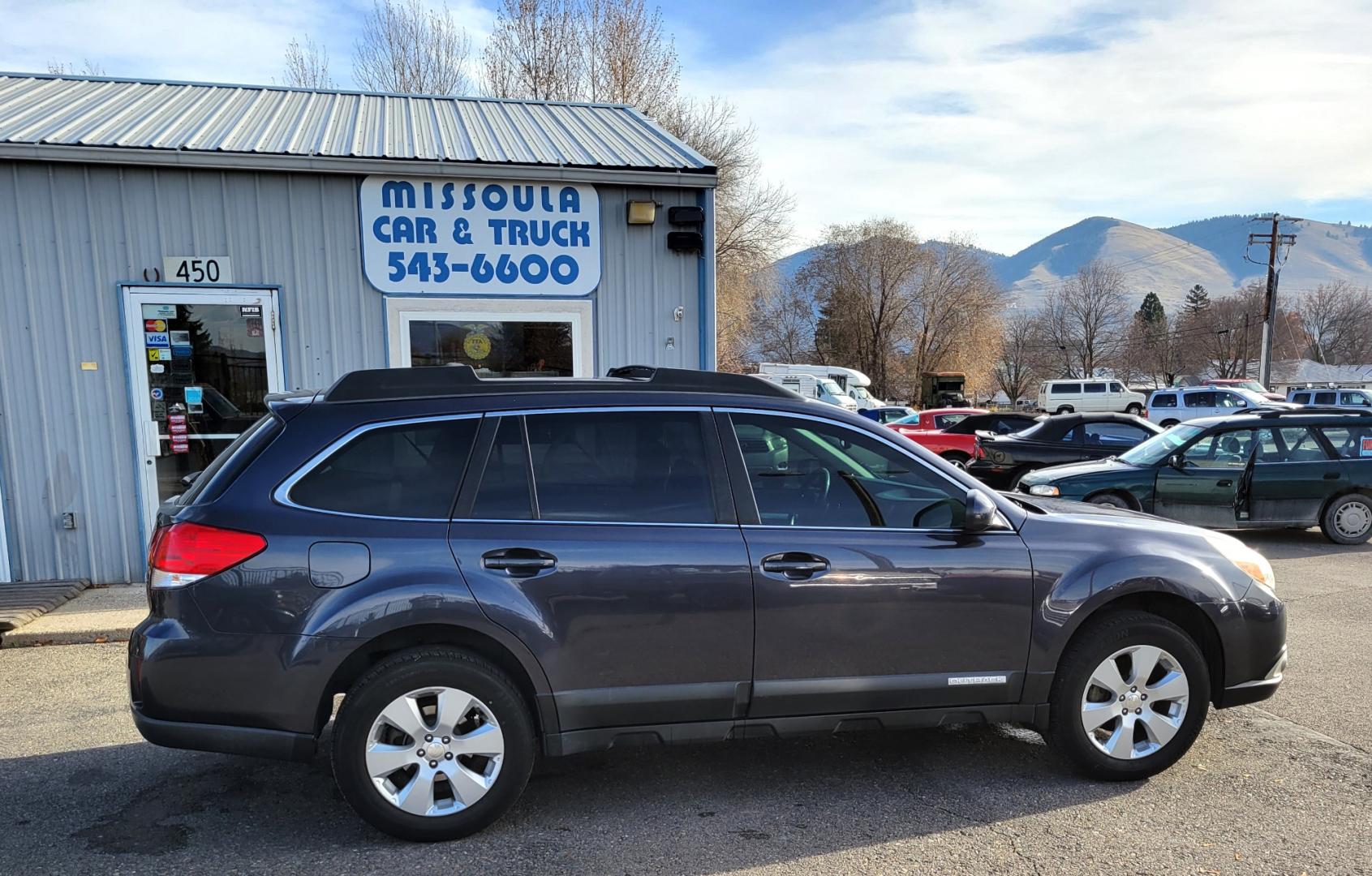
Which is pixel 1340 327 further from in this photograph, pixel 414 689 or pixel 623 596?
pixel 414 689

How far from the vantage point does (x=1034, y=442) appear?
39.7 ft

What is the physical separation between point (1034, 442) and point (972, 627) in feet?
30.9

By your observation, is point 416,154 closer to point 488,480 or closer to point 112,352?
point 112,352

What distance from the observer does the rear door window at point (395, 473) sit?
321 cm

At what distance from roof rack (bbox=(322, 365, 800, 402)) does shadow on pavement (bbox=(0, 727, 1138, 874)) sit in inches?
68.9

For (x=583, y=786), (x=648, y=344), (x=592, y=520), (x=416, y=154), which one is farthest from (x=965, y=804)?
(x=416, y=154)

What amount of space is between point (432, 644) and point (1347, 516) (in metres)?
10.1

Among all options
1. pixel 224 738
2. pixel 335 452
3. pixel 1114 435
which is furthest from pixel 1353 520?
pixel 224 738

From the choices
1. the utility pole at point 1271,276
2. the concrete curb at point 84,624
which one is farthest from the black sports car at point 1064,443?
the utility pole at point 1271,276

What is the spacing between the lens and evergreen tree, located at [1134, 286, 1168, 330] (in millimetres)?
79812

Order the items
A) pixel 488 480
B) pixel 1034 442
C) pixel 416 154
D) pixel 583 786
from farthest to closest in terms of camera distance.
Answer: pixel 1034 442 → pixel 416 154 → pixel 583 786 → pixel 488 480

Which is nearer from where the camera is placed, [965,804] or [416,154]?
[965,804]

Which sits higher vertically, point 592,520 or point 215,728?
point 592,520

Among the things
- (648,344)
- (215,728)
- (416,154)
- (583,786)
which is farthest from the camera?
(648,344)
